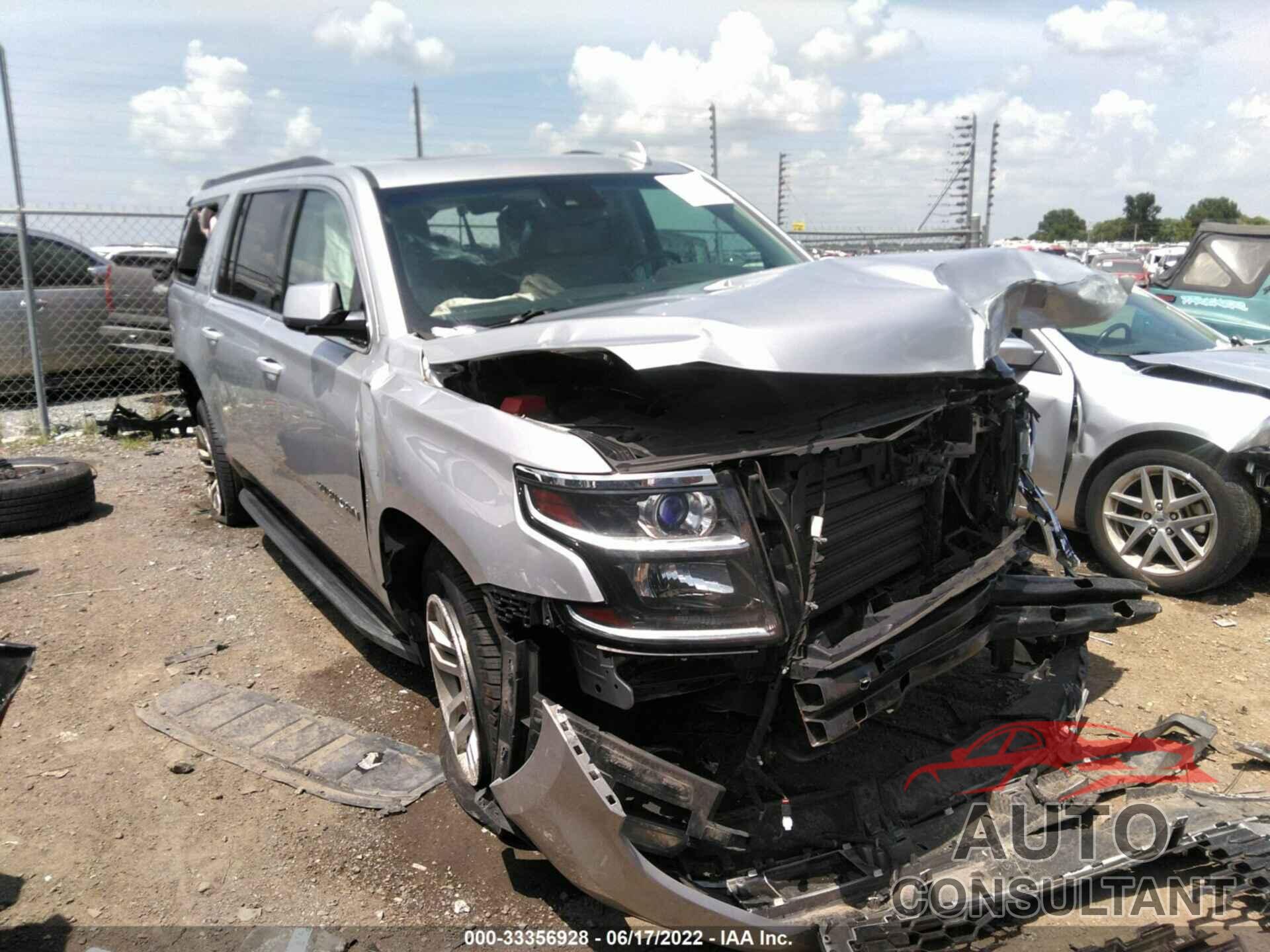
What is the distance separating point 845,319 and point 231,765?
106 inches

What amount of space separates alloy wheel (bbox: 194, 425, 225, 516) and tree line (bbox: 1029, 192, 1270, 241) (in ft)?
132

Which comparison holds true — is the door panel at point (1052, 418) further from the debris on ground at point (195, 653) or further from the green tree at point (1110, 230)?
the green tree at point (1110, 230)

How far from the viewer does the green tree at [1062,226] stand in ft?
187

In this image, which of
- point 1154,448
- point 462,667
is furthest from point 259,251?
point 1154,448

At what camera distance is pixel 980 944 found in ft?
8.45

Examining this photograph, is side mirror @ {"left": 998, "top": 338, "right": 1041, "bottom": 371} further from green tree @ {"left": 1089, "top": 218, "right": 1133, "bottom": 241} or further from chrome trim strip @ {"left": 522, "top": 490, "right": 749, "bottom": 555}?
green tree @ {"left": 1089, "top": 218, "right": 1133, "bottom": 241}

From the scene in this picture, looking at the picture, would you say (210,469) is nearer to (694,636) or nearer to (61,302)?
(61,302)

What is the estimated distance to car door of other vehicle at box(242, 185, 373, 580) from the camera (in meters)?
3.49

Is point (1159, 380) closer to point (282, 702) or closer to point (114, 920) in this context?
point (282, 702)

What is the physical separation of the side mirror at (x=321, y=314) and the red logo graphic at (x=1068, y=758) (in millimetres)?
2313

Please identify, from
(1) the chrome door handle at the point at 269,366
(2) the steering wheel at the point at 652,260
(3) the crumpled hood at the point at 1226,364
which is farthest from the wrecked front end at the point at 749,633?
(3) the crumpled hood at the point at 1226,364

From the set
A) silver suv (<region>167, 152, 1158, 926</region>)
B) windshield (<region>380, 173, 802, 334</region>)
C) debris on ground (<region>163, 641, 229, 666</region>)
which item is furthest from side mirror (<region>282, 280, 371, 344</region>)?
debris on ground (<region>163, 641, 229, 666</region>)

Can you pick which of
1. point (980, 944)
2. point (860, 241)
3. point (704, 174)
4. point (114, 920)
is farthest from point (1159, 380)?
point (860, 241)

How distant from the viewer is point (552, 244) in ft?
12.5
